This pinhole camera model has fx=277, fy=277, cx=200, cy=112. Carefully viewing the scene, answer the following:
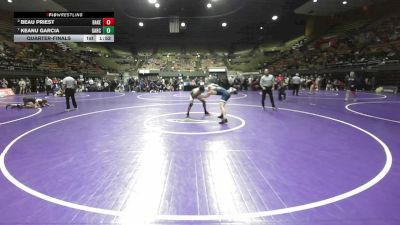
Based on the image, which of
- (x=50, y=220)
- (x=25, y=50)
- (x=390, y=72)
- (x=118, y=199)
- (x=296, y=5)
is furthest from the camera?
(x=25, y=50)

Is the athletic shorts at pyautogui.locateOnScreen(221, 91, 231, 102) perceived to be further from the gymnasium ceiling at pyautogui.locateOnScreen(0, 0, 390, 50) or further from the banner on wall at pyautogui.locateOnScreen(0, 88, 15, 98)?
the banner on wall at pyautogui.locateOnScreen(0, 88, 15, 98)

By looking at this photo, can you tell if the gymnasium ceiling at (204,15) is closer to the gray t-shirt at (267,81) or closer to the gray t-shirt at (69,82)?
the gray t-shirt at (69,82)

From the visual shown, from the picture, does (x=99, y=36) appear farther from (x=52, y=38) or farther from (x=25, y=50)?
(x=25, y=50)

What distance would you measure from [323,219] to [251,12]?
31377 mm

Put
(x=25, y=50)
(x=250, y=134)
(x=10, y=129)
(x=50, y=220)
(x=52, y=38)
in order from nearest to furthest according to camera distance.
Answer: (x=50, y=220), (x=250, y=134), (x=10, y=129), (x=52, y=38), (x=25, y=50)

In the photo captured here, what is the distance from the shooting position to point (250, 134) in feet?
22.7

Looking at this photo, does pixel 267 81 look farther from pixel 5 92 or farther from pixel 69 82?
pixel 5 92

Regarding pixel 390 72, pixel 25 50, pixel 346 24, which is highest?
pixel 346 24

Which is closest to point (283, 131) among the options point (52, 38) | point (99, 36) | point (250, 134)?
point (250, 134)
